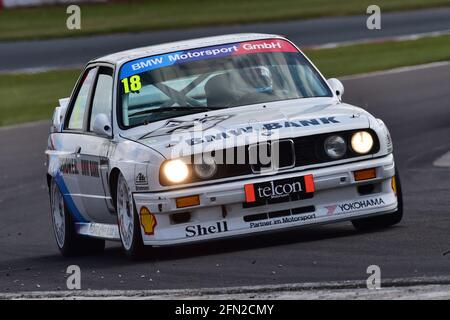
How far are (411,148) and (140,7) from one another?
2399 cm

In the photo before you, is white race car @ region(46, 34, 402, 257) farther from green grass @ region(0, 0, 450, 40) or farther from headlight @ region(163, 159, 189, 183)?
green grass @ region(0, 0, 450, 40)

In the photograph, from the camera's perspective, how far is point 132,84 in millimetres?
9117

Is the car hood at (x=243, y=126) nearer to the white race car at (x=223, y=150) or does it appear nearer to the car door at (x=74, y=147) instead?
the white race car at (x=223, y=150)

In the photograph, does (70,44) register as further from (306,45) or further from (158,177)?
(158,177)

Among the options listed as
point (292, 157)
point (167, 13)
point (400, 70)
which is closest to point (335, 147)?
point (292, 157)

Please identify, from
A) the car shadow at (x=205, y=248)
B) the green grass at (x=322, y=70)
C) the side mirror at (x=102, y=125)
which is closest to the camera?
the car shadow at (x=205, y=248)

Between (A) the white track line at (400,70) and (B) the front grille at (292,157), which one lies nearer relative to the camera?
(B) the front grille at (292,157)

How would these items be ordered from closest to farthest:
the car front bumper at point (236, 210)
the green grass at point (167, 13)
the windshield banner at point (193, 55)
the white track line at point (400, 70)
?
the car front bumper at point (236, 210), the windshield banner at point (193, 55), the white track line at point (400, 70), the green grass at point (167, 13)

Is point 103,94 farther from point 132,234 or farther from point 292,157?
point 292,157

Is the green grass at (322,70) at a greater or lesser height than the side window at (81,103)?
lesser

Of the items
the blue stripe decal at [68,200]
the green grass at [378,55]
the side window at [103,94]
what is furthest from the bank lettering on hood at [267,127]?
the green grass at [378,55]

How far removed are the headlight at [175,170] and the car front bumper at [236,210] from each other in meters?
0.08

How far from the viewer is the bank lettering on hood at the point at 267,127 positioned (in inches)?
320
